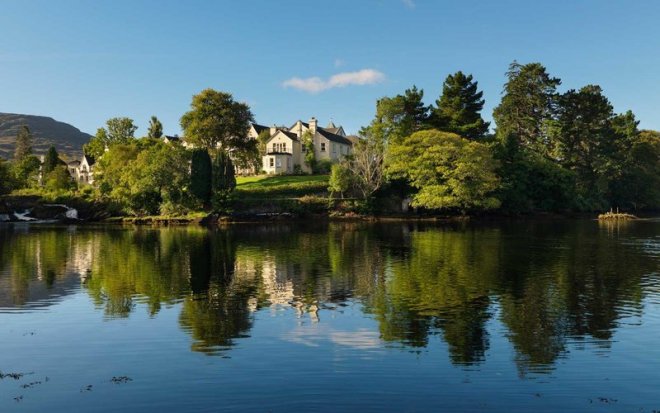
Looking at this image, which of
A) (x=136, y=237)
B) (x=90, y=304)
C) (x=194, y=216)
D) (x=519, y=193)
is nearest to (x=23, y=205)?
(x=194, y=216)

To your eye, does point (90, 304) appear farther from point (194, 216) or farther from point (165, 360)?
point (194, 216)

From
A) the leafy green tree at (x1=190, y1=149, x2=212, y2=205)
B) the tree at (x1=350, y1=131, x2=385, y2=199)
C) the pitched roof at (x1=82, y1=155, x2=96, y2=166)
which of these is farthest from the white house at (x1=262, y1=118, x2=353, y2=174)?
the pitched roof at (x1=82, y1=155, x2=96, y2=166)

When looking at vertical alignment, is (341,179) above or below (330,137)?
below

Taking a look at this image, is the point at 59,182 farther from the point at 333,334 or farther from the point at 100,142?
the point at 333,334

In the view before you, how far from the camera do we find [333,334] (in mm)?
17797

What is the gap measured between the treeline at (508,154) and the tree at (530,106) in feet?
0.72

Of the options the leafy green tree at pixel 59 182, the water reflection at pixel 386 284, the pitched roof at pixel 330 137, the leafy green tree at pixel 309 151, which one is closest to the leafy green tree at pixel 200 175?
the water reflection at pixel 386 284

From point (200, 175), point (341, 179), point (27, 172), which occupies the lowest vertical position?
point (341, 179)

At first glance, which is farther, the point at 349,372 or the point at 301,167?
the point at 301,167

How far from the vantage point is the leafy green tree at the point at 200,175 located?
82312 millimetres

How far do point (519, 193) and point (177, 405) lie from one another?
286 ft

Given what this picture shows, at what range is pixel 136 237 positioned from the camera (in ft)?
186

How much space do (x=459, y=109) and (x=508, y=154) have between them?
43.7 ft

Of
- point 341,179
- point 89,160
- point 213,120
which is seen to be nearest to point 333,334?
point 341,179
